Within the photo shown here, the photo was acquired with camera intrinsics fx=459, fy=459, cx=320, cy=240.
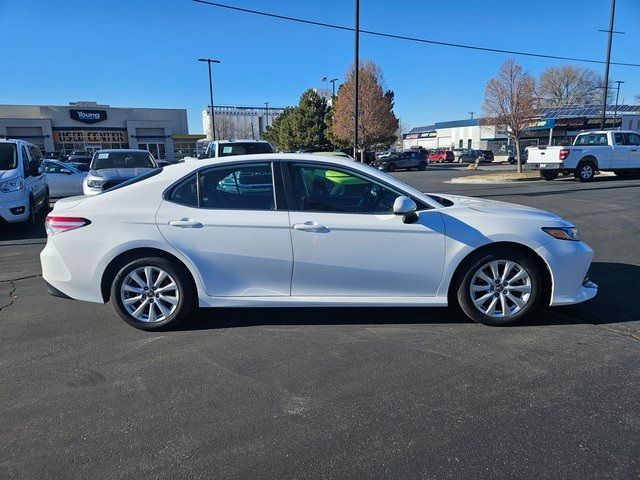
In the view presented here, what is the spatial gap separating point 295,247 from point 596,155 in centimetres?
1883

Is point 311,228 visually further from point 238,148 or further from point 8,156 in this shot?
point 238,148

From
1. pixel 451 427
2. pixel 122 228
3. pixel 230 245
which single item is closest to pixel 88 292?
pixel 122 228

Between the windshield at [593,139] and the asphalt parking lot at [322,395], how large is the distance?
16.9 meters

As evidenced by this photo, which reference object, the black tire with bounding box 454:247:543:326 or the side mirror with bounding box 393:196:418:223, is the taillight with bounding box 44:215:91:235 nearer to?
the side mirror with bounding box 393:196:418:223

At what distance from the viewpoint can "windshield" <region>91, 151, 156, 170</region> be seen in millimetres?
11953

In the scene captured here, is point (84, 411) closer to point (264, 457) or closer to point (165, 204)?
point (264, 457)

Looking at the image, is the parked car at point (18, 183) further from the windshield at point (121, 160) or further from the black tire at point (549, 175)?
the black tire at point (549, 175)

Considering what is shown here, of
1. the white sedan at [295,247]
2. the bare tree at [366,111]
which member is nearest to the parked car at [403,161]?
the bare tree at [366,111]

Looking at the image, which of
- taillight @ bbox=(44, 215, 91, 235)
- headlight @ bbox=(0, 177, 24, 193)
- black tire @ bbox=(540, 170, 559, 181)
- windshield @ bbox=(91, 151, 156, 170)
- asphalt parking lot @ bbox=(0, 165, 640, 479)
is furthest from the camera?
black tire @ bbox=(540, 170, 559, 181)

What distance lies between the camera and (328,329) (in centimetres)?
417

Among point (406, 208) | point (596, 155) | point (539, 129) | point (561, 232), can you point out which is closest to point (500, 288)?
point (561, 232)

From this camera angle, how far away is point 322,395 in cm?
309

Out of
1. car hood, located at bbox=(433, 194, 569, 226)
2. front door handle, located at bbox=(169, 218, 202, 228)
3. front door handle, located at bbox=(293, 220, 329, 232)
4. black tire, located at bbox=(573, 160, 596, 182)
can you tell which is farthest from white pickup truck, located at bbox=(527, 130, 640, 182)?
front door handle, located at bbox=(169, 218, 202, 228)

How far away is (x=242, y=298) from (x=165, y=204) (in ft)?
3.54
